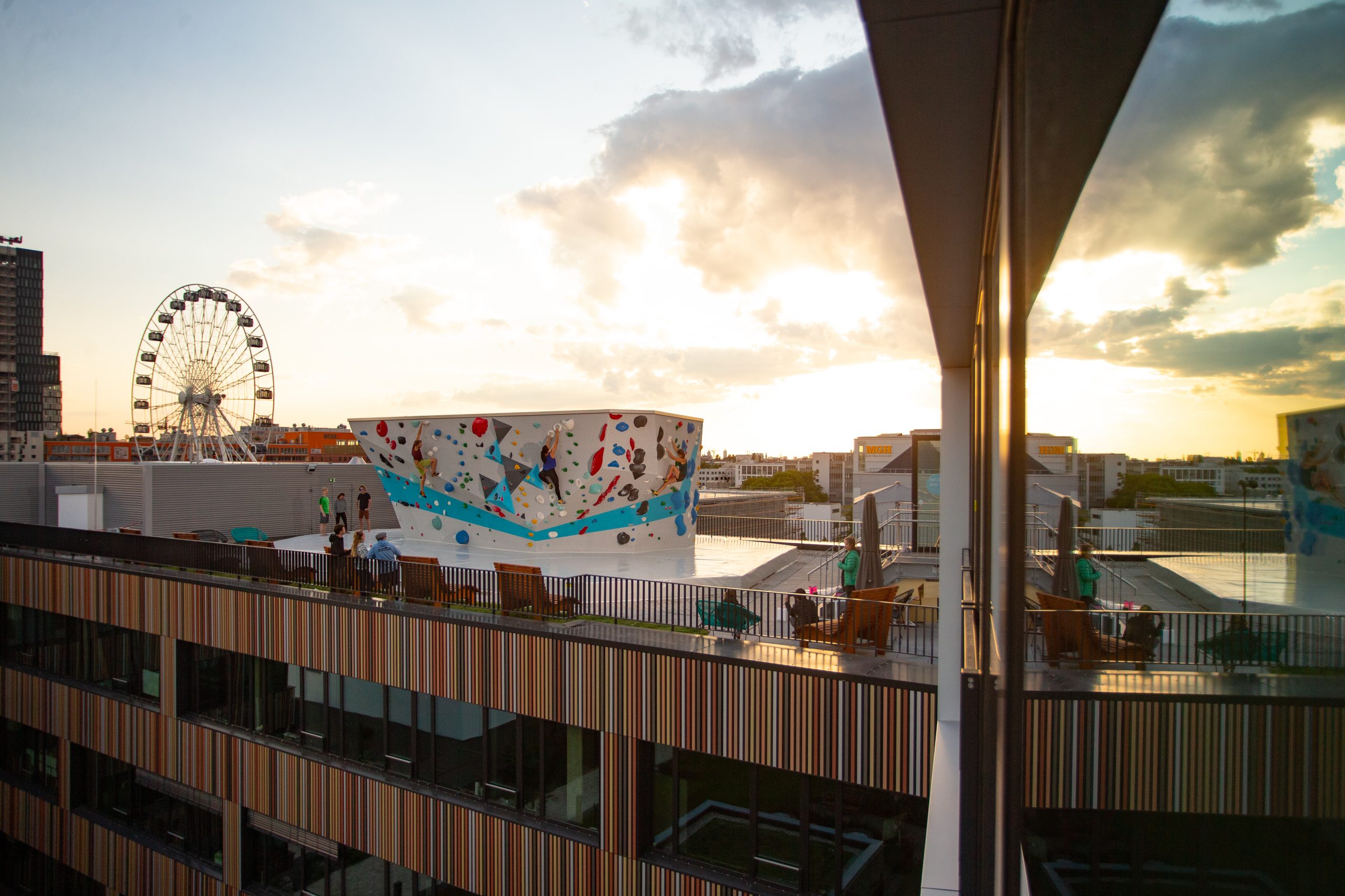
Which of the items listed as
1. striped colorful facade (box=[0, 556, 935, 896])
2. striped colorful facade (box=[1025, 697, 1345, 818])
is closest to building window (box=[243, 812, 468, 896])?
striped colorful facade (box=[0, 556, 935, 896])

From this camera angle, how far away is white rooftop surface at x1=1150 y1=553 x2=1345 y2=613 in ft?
1.81

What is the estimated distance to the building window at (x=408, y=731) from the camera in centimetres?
1128

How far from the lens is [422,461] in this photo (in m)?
22.3

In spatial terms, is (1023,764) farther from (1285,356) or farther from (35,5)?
(35,5)

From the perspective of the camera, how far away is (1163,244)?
0.92m

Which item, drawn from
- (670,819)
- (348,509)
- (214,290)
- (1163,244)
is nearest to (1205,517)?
(1163,244)

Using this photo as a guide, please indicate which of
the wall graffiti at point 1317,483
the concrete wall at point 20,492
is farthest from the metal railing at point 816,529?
the concrete wall at point 20,492

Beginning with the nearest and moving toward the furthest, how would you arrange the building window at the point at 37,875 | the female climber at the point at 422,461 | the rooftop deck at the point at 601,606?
the rooftop deck at the point at 601,606
the building window at the point at 37,875
the female climber at the point at 422,461

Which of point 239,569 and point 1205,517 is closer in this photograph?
point 1205,517

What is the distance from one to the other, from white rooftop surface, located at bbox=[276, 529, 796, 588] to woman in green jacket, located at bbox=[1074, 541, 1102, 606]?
41.6ft

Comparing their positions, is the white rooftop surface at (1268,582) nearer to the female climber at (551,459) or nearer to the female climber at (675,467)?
the female climber at (551,459)

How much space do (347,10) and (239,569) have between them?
10.7 meters

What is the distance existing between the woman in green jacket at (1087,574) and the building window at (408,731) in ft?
31.1

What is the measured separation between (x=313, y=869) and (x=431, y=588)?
5998mm
